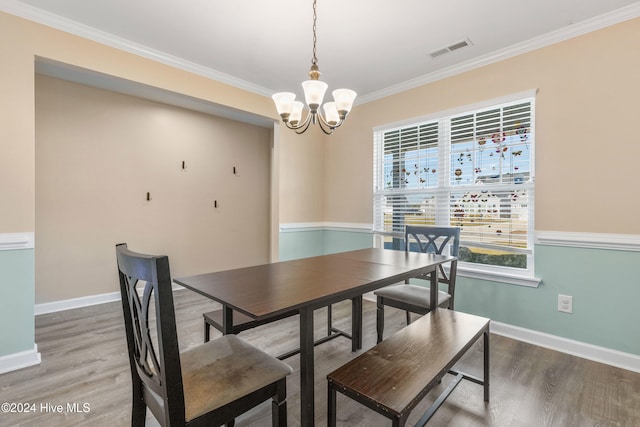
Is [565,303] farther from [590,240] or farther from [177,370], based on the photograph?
[177,370]

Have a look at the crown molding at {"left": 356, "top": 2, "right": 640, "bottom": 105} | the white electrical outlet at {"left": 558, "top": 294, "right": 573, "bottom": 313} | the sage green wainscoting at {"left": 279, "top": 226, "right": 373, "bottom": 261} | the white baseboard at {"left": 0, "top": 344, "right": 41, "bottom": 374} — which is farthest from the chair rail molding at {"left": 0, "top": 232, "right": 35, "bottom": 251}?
the white electrical outlet at {"left": 558, "top": 294, "right": 573, "bottom": 313}

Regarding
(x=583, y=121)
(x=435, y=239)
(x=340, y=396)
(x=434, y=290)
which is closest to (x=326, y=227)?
(x=435, y=239)

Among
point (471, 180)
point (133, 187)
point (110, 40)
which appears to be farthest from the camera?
point (133, 187)

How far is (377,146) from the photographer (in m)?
3.87

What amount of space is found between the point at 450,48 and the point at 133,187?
394cm

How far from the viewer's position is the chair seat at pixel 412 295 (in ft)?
7.55

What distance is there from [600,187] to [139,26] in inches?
154

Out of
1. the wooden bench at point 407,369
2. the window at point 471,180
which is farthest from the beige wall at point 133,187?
the wooden bench at point 407,369

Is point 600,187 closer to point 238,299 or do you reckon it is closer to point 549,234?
point 549,234

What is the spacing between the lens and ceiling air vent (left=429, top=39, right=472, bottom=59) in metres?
2.67

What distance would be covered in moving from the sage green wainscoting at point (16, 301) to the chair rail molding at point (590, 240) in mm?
4160

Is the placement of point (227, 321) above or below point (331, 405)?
above

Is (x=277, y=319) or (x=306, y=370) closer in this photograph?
(x=306, y=370)

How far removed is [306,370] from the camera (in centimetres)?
132
